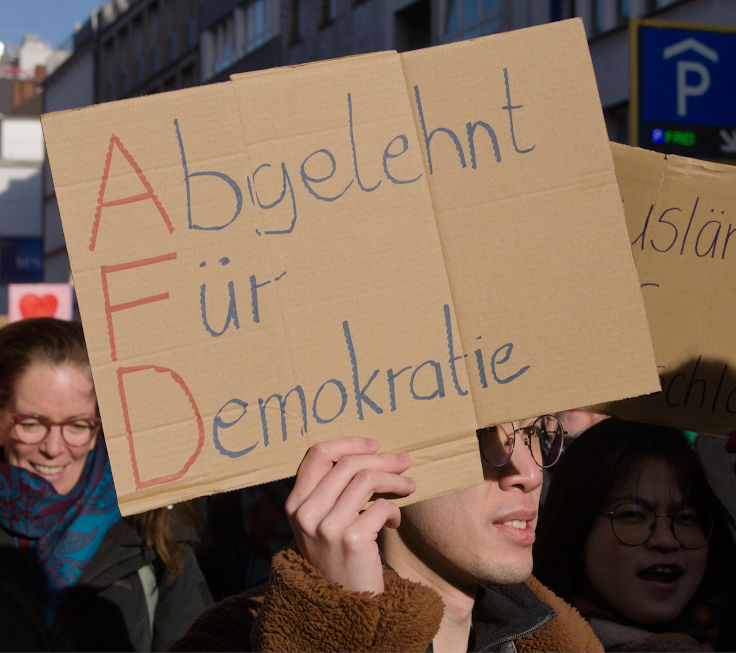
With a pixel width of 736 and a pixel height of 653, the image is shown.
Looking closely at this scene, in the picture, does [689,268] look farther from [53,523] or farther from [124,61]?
[124,61]

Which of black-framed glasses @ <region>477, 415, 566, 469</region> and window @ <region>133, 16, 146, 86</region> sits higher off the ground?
window @ <region>133, 16, 146, 86</region>

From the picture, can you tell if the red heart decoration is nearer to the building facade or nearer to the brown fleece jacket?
the building facade

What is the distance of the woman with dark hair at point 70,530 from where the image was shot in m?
2.99

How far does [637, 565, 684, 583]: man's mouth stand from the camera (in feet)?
9.87

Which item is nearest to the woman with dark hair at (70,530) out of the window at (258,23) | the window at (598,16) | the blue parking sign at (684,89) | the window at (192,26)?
the blue parking sign at (684,89)

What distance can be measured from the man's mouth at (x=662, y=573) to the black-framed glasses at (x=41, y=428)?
5.73ft

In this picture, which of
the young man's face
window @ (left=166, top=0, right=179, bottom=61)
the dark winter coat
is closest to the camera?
the young man's face

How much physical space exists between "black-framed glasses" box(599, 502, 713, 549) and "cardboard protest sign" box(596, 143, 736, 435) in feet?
2.76

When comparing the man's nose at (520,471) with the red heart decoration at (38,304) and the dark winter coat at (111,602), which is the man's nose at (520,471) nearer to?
the dark winter coat at (111,602)

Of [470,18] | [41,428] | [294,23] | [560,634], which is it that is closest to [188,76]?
[294,23]

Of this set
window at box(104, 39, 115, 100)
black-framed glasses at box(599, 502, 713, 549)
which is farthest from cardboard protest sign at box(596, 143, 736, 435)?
window at box(104, 39, 115, 100)

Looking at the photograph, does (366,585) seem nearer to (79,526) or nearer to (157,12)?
(79,526)

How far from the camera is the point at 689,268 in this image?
91.0 inches

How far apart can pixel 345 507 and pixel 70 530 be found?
1704 millimetres
